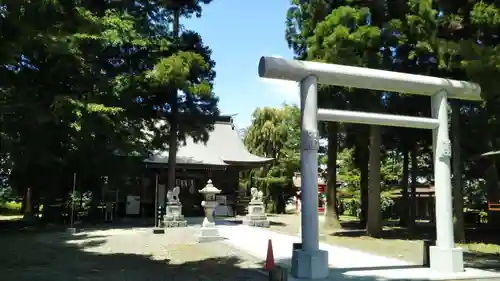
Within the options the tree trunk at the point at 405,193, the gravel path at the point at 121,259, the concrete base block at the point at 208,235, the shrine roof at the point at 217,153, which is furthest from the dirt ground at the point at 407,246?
the shrine roof at the point at 217,153

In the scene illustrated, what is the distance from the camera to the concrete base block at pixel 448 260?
29.7 feet

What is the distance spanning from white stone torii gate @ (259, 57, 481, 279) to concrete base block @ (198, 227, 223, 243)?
6565 millimetres

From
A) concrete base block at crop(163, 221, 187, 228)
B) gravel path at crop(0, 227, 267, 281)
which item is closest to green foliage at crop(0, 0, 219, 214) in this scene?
gravel path at crop(0, 227, 267, 281)

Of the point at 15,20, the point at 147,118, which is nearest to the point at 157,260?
the point at 15,20

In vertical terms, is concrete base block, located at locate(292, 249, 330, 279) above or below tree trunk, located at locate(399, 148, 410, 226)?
below

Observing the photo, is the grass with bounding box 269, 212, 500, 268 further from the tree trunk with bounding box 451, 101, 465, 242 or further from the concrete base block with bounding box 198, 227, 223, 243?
the concrete base block with bounding box 198, 227, 223, 243

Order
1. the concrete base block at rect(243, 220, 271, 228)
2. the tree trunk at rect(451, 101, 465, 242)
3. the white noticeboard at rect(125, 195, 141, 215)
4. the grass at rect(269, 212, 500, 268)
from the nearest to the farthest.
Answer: the grass at rect(269, 212, 500, 268), the tree trunk at rect(451, 101, 465, 242), the concrete base block at rect(243, 220, 271, 228), the white noticeboard at rect(125, 195, 141, 215)

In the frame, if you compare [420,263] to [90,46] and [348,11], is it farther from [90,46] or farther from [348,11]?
[90,46]

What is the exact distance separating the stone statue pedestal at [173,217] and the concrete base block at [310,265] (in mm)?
11076

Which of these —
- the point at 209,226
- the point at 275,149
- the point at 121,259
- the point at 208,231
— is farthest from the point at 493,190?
the point at 121,259

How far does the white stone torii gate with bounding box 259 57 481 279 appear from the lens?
8.32 m

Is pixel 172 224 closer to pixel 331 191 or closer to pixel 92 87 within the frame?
pixel 331 191

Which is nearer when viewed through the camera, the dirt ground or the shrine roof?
the dirt ground

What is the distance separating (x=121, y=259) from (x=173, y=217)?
796 centimetres
